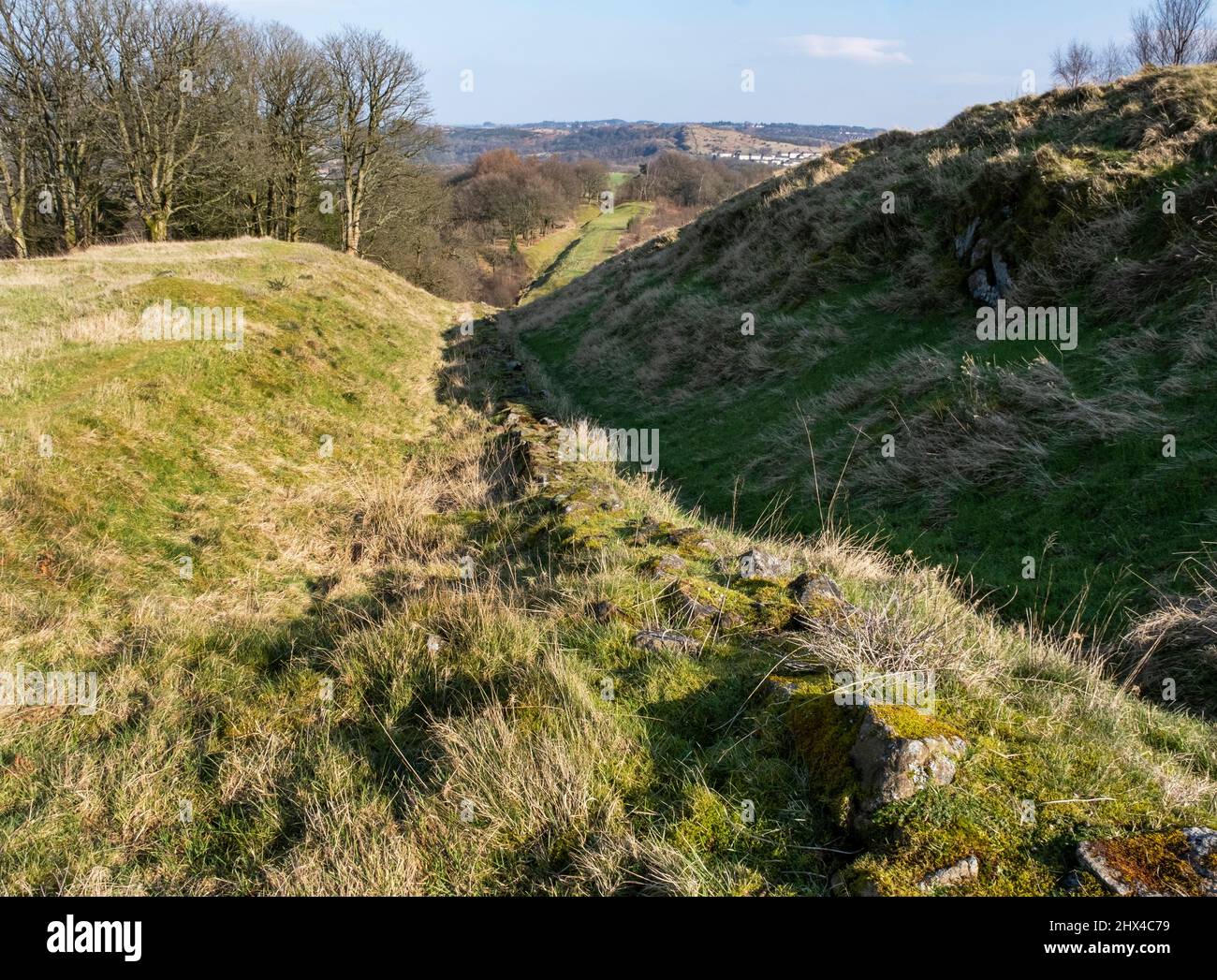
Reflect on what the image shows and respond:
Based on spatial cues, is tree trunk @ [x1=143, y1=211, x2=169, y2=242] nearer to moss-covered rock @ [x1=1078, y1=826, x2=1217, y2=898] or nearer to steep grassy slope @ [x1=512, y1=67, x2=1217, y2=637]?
steep grassy slope @ [x1=512, y1=67, x2=1217, y2=637]

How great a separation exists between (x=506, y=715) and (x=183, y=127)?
3675 centimetres

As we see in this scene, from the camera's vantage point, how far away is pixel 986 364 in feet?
31.7

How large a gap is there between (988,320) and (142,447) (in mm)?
13691

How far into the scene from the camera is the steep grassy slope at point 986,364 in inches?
260

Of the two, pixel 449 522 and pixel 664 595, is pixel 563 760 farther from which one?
pixel 449 522

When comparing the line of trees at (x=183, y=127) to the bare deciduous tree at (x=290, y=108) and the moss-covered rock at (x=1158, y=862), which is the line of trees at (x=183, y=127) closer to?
the bare deciduous tree at (x=290, y=108)

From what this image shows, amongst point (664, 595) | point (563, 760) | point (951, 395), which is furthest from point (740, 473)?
point (563, 760)

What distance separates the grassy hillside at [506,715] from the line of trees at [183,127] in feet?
86.0

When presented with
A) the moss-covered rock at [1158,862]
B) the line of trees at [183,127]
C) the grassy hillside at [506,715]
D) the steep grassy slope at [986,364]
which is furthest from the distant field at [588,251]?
the moss-covered rock at [1158,862]

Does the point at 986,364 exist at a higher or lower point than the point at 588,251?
lower

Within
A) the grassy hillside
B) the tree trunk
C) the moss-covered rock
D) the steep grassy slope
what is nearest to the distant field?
the tree trunk

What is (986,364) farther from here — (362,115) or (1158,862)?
(362,115)

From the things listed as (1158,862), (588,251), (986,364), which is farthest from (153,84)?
(1158,862)

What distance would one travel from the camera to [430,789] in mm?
3195
